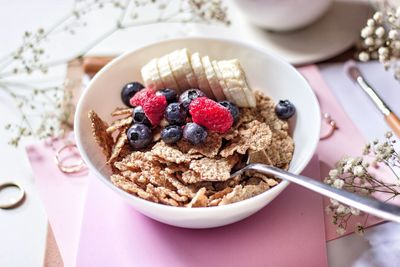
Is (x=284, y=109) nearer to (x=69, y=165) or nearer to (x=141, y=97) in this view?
(x=141, y=97)

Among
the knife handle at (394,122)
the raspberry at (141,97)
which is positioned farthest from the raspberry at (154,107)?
the knife handle at (394,122)

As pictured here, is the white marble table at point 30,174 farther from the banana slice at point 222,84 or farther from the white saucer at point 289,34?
the banana slice at point 222,84

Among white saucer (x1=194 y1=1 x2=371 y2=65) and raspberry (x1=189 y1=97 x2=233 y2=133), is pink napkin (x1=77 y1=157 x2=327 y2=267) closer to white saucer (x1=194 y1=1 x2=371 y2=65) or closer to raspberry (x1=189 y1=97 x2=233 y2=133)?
raspberry (x1=189 y1=97 x2=233 y2=133)

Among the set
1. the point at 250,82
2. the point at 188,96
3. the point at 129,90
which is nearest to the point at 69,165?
the point at 129,90

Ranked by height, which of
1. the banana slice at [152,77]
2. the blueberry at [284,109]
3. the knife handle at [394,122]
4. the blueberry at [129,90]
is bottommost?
the knife handle at [394,122]

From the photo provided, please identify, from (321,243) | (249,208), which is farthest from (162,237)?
(321,243)

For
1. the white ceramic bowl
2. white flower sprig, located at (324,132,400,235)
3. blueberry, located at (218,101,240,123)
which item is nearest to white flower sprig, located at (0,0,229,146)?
the white ceramic bowl
